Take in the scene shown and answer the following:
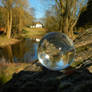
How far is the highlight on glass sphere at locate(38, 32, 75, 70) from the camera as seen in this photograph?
2.21m

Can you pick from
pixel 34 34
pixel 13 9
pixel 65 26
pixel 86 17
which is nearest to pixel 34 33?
pixel 34 34

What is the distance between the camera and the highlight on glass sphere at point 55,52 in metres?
2.21

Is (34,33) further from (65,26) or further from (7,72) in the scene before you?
(7,72)

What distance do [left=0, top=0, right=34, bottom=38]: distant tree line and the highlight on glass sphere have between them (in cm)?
2013

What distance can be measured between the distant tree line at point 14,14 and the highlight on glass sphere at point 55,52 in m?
20.1

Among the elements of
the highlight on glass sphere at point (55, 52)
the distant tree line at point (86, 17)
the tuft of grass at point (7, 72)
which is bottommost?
the tuft of grass at point (7, 72)

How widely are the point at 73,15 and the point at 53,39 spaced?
10914 mm

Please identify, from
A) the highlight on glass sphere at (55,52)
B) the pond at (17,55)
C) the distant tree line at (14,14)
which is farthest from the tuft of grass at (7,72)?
the distant tree line at (14,14)

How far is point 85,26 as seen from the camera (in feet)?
54.8

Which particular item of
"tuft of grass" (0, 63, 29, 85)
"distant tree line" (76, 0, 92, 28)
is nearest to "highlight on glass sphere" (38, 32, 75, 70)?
A: "tuft of grass" (0, 63, 29, 85)

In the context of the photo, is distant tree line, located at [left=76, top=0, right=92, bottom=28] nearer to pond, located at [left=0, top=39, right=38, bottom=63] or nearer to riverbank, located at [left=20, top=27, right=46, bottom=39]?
pond, located at [left=0, top=39, right=38, bottom=63]

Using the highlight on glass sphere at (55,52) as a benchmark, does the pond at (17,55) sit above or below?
below

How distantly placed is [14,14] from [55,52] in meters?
21.9

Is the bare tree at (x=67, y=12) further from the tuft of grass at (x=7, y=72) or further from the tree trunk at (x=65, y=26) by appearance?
the tuft of grass at (x=7, y=72)
